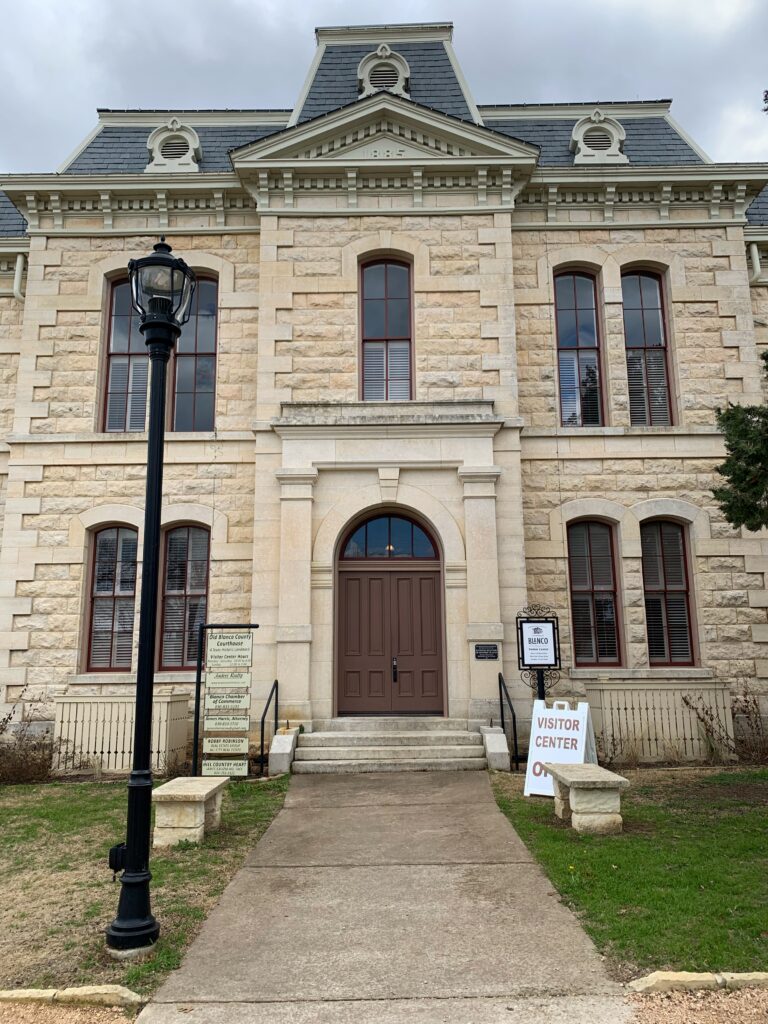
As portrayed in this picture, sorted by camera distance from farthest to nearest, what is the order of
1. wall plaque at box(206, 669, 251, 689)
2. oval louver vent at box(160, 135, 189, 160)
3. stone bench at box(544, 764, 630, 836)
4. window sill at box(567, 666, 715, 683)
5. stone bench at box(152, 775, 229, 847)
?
oval louver vent at box(160, 135, 189, 160)
window sill at box(567, 666, 715, 683)
wall plaque at box(206, 669, 251, 689)
stone bench at box(544, 764, 630, 836)
stone bench at box(152, 775, 229, 847)

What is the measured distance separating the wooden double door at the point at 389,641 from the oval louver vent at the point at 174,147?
9026mm

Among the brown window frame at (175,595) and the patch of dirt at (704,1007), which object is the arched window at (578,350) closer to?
the brown window frame at (175,595)

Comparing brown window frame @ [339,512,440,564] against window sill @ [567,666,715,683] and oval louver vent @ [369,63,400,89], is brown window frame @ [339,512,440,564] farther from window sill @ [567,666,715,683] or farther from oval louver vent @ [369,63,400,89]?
oval louver vent @ [369,63,400,89]

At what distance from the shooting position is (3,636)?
13.1 metres

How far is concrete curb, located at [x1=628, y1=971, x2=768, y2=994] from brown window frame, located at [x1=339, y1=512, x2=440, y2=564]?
882cm

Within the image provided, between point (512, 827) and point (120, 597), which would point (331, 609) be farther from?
point (512, 827)

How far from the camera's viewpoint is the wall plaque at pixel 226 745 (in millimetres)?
10258

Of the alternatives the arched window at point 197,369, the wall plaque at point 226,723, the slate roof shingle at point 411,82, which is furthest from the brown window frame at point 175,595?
the slate roof shingle at point 411,82

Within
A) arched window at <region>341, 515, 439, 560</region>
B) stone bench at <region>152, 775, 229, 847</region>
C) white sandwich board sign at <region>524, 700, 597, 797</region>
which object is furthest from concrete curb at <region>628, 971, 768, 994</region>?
arched window at <region>341, 515, 439, 560</region>

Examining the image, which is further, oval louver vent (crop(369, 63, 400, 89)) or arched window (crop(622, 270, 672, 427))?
oval louver vent (crop(369, 63, 400, 89))

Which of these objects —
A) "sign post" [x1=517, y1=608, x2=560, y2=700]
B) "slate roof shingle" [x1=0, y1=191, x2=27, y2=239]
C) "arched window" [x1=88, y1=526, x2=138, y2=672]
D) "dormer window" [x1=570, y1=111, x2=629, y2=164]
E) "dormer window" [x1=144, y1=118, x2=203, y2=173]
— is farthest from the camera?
"slate roof shingle" [x1=0, y1=191, x2=27, y2=239]

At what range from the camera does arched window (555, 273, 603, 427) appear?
564 inches

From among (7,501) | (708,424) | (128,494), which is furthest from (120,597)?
(708,424)

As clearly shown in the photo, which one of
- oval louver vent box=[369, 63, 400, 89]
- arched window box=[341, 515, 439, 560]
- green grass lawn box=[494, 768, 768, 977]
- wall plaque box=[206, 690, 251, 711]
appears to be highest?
oval louver vent box=[369, 63, 400, 89]
